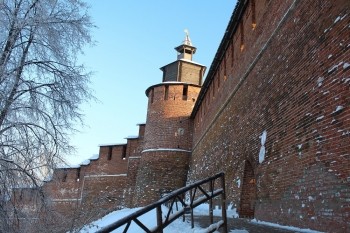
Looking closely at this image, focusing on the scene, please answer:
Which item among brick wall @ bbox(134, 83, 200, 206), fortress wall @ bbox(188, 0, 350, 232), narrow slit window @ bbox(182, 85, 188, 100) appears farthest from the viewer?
narrow slit window @ bbox(182, 85, 188, 100)

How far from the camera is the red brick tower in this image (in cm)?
1948

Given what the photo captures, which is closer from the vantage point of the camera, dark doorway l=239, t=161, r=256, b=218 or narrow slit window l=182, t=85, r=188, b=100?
dark doorway l=239, t=161, r=256, b=218

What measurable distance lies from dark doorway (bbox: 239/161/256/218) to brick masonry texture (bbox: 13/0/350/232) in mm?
23

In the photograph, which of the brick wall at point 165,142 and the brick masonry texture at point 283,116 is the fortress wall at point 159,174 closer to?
the brick wall at point 165,142

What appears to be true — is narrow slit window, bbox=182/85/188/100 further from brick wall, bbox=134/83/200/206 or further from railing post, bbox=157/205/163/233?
railing post, bbox=157/205/163/233

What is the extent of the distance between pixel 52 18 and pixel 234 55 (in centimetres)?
721

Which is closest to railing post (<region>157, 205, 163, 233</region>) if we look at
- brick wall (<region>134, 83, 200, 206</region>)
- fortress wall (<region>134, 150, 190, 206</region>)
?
brick wall (<region>134, 83, 200, 206</region>)

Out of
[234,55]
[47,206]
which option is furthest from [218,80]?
[47,206]

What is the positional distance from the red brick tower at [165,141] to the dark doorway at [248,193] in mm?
10741

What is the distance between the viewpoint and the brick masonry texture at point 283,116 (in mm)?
4469

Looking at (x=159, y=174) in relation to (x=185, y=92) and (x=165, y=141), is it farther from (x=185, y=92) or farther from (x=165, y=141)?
(x=185, y=92)

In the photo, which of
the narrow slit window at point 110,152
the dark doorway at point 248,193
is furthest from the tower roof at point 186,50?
the dark doorway at point 248,193

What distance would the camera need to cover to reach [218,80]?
14.6 meters

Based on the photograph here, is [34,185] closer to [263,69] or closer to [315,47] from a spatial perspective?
[315,47]
